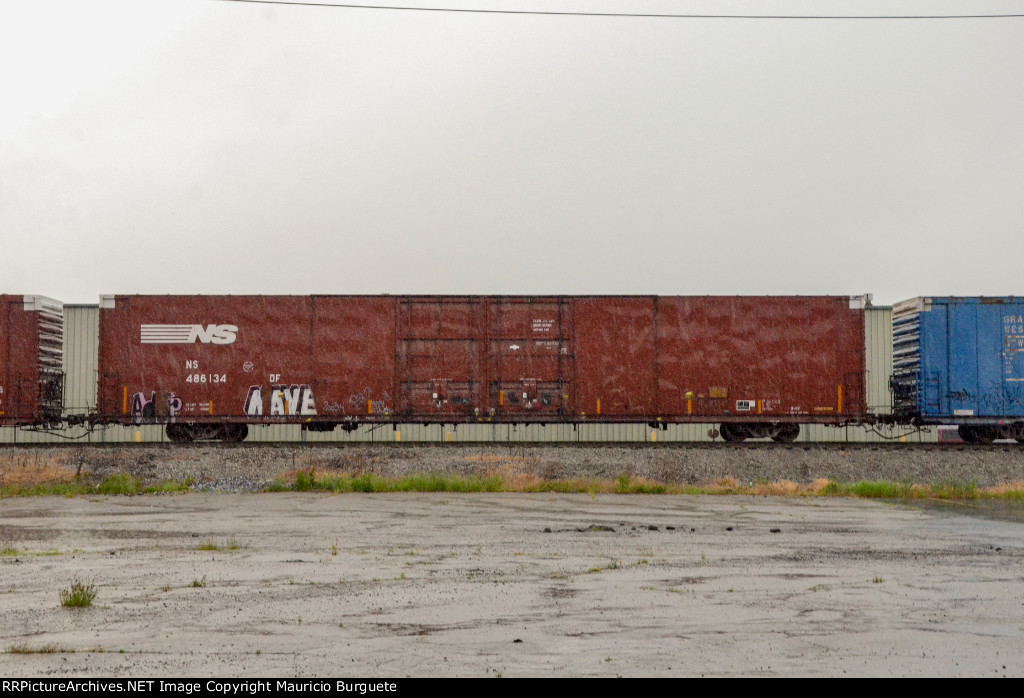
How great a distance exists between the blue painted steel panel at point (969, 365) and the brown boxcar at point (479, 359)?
1705 mm

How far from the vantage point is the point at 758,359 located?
67.4 ft

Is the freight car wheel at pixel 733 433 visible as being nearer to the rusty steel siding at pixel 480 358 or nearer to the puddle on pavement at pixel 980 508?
the rusty steel siding at pixel 480 358

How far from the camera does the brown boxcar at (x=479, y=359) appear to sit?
20172 mm

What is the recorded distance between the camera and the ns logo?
808 inches

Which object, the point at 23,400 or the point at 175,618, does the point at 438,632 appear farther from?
the point at 23,400

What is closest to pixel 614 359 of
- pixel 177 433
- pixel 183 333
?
pixel 183 333

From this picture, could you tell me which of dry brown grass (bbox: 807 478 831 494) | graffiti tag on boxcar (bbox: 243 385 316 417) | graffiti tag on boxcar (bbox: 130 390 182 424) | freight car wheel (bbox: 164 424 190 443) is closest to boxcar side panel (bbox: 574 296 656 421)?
dry brown grass (bbox: 807 478 831 494)

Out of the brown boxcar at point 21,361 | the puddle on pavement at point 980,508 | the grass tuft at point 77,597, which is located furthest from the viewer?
the brown boxcar at point 21,361

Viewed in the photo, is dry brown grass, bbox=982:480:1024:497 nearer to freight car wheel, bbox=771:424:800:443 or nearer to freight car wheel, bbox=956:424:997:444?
freight car wheel, bbox=956:424:997:444

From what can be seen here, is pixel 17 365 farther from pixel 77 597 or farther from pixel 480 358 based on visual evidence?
pixel 77 597

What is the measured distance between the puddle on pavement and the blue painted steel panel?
557 centimetres

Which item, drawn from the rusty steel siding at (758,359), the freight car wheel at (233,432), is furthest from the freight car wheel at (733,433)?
the freight car wheel at (233,432)

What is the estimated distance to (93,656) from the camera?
546 cm

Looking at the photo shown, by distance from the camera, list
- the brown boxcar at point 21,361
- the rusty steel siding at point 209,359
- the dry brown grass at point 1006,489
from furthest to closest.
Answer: the brown boxcar at point 21,361
the rusty steel siding at point 209,359
the dry brown grass at point 1006,489
